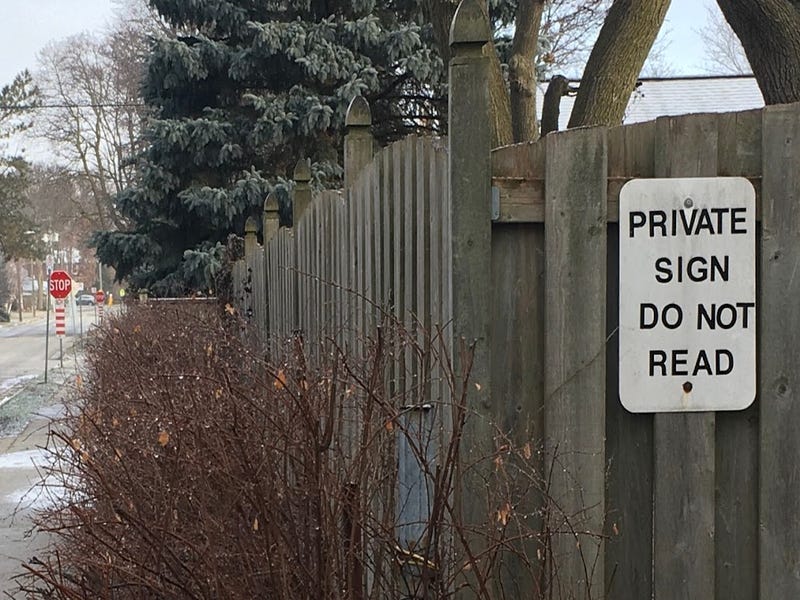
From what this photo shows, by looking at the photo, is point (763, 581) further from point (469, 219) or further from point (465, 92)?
point (465, 92)

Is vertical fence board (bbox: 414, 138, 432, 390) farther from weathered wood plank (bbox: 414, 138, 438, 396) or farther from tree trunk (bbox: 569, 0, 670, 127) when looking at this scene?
tree trunk (bbox: 569, 0, 670, 127)

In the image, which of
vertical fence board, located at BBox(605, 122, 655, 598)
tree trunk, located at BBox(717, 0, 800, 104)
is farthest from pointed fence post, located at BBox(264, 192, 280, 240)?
vertical fence board, located at BBox(605, 122, 655, 598)

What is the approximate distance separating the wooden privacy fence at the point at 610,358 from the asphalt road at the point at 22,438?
1524 millimetres

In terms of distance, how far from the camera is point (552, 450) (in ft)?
7.80

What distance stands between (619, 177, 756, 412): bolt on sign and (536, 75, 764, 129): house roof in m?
13.5

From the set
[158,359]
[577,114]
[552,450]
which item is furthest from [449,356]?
[577,114]

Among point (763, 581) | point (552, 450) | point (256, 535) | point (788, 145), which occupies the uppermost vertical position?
point (788, 145)

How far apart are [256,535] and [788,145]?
1.63m

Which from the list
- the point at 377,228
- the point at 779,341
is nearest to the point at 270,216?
the point at 377,228

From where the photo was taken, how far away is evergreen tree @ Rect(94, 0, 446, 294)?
15.3 meters

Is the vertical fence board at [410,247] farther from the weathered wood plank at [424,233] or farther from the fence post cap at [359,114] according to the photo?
the fence post cap at [359,114]

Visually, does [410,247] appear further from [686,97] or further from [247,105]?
[686,97]

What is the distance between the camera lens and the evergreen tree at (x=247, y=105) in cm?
1533

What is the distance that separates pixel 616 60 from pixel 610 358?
6714 mm
